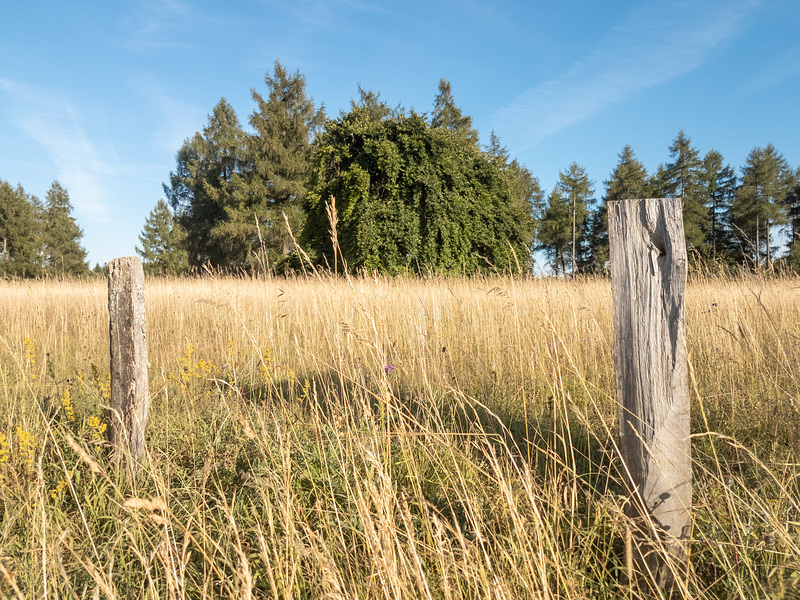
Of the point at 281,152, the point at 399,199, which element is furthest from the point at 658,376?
the point at 281,152

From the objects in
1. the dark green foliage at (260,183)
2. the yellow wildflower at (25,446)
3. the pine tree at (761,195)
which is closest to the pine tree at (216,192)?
the dark green foliage at (260,183)

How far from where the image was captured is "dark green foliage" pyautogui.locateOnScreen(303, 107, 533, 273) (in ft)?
45.0

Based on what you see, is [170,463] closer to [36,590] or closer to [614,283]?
[36,590]

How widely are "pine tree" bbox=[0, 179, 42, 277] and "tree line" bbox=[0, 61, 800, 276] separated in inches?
4.1

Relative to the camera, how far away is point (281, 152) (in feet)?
82.6

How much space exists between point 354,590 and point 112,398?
1898 millimetres

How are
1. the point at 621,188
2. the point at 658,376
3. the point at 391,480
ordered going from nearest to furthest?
the point at 658,376, the point at 391,480, the point at 621,188

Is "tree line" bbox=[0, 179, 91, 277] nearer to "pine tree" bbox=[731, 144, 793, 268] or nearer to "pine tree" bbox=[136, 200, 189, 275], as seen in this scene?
"pine tree" bbox=[136, 200, 189, 275]

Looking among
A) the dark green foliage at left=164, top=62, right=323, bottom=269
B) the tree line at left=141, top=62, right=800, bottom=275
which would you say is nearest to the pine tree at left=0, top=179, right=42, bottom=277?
the tree line at left=141, top=62, right=800, bottom=275

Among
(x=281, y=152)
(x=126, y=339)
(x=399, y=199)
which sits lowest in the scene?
(x=126, y=339)

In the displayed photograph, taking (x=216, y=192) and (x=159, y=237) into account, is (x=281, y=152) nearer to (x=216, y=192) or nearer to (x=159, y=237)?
(x=216, y=192)

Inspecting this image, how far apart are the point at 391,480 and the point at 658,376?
3.57 ft

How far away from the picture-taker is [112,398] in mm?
2504

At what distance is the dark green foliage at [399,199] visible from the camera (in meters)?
13.7
